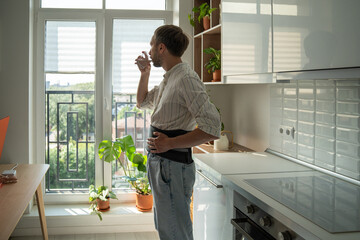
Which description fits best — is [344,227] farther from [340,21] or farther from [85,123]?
[85,123]

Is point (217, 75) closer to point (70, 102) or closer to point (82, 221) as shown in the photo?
point (70, 102)

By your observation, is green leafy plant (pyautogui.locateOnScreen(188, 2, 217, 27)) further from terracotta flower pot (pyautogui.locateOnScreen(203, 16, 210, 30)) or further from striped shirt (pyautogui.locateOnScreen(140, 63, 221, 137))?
striped shirt (pyautogui.locateOnScreen(140, 63, 221, 137))

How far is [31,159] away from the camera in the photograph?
356 centimetres

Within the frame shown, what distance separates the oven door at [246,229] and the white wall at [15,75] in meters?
2.24

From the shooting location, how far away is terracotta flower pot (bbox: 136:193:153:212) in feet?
12.0

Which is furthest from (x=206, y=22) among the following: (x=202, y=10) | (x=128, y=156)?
(x=128, y=156)

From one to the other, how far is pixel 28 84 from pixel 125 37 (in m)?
0.97

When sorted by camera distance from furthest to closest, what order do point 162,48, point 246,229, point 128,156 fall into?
point 128,156
point 162,48
point 246,229

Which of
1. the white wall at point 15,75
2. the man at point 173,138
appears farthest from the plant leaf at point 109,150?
the man at point 173,138

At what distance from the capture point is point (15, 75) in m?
3.41

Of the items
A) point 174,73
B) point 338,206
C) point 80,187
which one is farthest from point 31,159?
point 338,206

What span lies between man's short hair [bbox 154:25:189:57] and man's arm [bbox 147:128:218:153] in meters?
0.46

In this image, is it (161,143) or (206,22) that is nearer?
(161,143)

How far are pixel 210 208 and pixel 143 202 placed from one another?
4.67 ft
